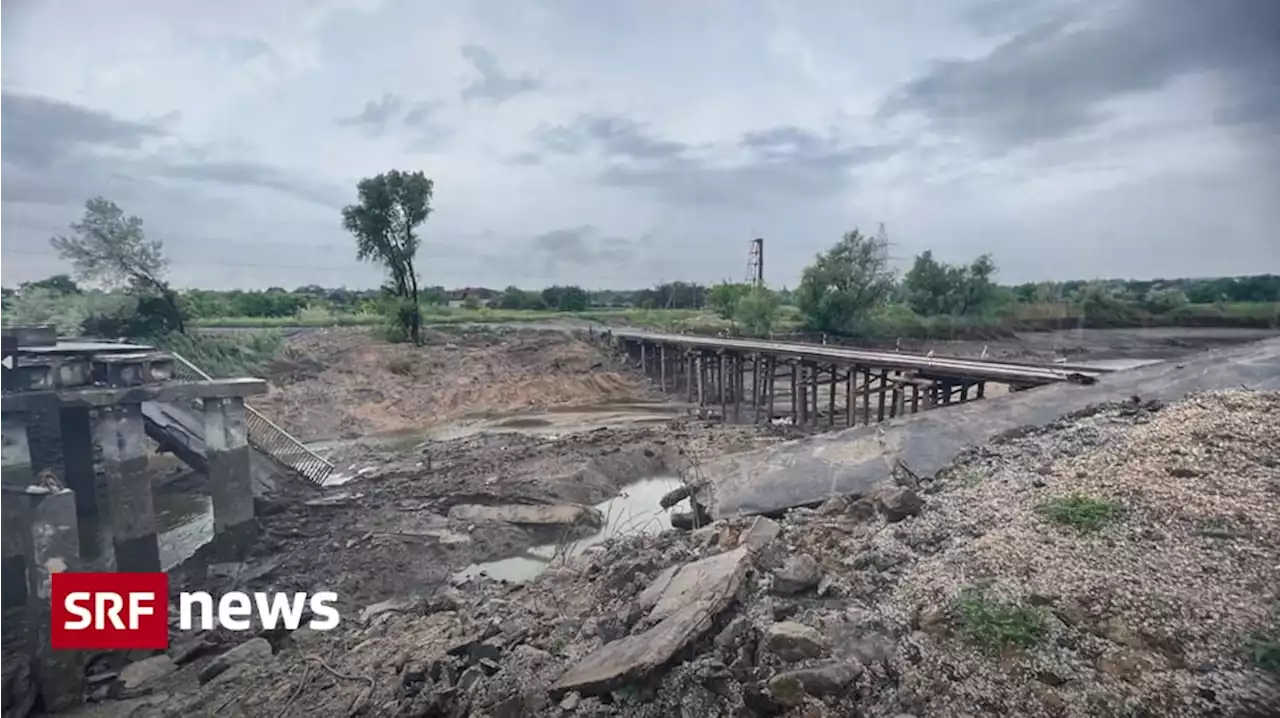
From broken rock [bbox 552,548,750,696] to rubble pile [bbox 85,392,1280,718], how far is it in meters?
0.01

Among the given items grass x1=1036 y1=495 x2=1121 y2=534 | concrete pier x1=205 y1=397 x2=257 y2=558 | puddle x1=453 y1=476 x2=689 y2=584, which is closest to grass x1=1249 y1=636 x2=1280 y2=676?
grass x1=1036 y1=495 x2=1121 y2=534

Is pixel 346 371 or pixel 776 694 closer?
pixel 776 694

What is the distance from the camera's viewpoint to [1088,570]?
2.60 metres

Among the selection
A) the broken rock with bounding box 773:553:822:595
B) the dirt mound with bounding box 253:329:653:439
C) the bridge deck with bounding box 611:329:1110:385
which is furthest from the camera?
the dirt mound with bounding box 253:329:653:439

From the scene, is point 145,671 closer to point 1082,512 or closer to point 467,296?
point 1082,512

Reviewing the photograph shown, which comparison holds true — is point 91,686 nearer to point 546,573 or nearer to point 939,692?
point 546,573

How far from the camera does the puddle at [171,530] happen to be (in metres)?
6.89

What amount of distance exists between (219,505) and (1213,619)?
9086mm

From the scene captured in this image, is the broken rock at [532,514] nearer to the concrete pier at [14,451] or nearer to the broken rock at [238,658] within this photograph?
the broken rock at [238,658]

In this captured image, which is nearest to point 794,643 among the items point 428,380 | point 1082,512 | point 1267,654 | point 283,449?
point 1267,654

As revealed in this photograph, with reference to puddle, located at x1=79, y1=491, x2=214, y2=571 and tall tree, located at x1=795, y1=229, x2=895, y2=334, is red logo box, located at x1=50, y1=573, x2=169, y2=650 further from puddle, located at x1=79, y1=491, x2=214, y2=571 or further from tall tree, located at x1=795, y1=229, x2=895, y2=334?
tall tree, located at x1=795, y1=229, x2=895, y2=334

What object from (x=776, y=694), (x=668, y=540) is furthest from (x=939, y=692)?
(x=668, y=540)

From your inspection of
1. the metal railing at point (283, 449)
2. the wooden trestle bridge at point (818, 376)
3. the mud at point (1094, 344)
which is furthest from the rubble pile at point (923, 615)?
the mud at point (1094, 344)

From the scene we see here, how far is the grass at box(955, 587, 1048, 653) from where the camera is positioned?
2.30m
